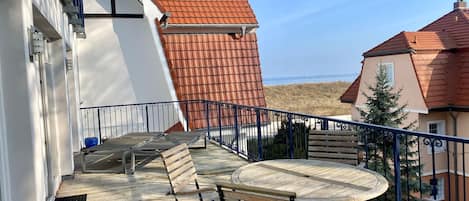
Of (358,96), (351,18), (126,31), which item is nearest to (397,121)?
(358,96)

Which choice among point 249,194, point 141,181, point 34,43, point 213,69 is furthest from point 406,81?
point 34,43

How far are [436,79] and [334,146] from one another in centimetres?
1086

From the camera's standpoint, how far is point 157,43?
10484 mm

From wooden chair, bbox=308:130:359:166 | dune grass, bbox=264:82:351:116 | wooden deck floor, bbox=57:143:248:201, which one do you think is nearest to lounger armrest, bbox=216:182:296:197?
wooden chair, bbox=308:130:359:166

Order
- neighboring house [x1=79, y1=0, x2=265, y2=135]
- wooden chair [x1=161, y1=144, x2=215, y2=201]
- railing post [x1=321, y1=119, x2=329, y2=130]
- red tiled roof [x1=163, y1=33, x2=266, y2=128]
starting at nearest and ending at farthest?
wooden chair [x1=161, y1=144, x2=215, y2=201] → railing post [x1=321, y1=119, x2=329, y2=130] → neighboring house [x1=79, y1=0, x2=265, y2=135] → red tiled roof [x1=163, y1=33, x2=266, y2=128]

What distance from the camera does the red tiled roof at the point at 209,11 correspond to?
11.3 m

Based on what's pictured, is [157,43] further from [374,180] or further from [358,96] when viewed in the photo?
[358,96]

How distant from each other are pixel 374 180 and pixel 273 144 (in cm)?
653

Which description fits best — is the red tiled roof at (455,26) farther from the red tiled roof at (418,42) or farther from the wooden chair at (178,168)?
the wooden chair at (178,168)

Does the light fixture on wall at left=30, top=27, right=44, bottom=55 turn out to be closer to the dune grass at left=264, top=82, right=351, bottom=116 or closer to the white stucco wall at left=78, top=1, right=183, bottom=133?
the white stucco wall at left=78, top=1, right=183, bottom=133

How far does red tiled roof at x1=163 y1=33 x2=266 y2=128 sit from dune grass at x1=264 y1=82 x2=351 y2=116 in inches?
529

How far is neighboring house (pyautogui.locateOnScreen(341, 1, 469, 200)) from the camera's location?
1310cm

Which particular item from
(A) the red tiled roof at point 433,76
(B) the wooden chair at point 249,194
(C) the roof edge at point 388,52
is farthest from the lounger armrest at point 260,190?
(C) the roof edge at point 388,52

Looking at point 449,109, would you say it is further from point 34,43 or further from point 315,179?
point 34,43
